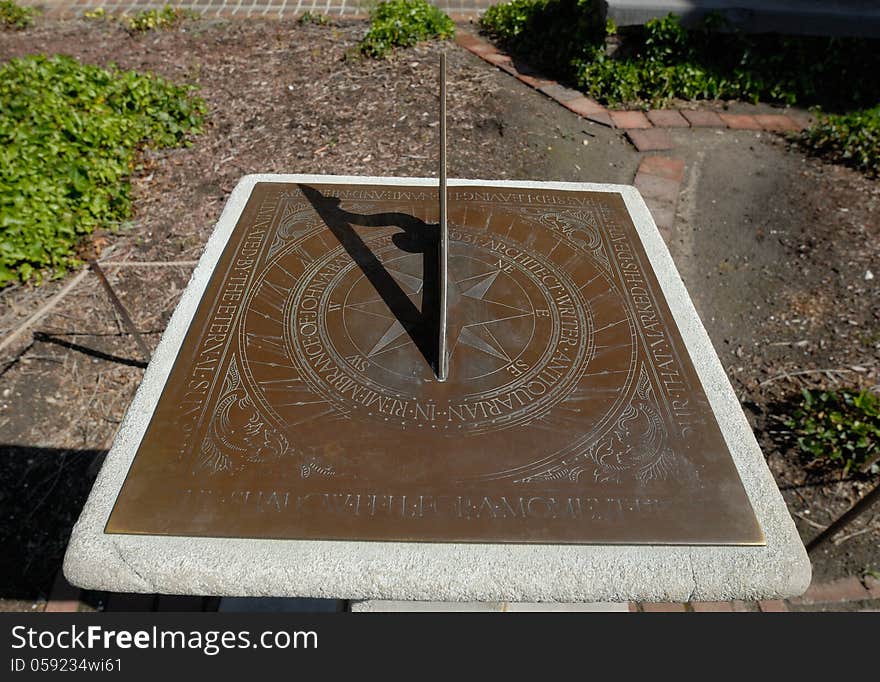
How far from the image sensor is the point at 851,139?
12.9ft

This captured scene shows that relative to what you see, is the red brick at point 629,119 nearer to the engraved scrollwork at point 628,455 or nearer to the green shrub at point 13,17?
the engraved scrollwork at point 628,455

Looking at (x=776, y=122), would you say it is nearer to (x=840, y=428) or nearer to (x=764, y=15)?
(x=764, y=15)

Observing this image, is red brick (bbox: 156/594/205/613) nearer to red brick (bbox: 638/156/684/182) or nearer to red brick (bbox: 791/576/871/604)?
red brick (bbox: 791/576/871/604)

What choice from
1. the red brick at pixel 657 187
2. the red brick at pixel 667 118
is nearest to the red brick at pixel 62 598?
the red brick at pixel 657 187

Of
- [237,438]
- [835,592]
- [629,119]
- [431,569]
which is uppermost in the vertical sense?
[629,119]

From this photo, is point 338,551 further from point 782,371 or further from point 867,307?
point 867,307

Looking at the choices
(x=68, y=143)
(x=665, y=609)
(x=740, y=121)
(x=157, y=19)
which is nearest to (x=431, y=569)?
(x=665, y=609)

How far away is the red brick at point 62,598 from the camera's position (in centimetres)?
203

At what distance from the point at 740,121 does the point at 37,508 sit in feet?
16.9

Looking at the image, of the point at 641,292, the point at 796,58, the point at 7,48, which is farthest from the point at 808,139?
the point at 7,48

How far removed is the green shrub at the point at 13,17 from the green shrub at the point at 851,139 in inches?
281

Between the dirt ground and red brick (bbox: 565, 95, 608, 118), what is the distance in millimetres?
81

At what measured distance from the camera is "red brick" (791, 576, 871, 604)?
6.79ft

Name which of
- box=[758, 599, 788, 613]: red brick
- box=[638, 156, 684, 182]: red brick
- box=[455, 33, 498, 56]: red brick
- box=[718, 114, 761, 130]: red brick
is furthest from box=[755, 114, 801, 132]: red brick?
box=[758, 599, 788, 613]: red brick
